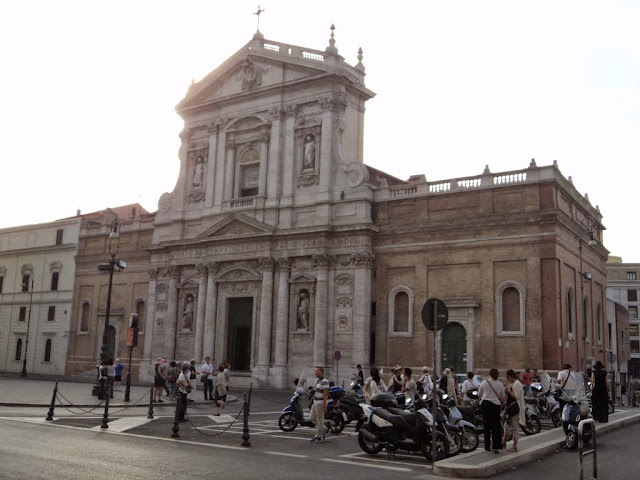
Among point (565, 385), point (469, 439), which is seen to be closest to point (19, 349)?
point (565, 385)

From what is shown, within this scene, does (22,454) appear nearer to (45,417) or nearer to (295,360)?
(45,417)

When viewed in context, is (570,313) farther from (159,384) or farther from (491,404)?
(491,404)

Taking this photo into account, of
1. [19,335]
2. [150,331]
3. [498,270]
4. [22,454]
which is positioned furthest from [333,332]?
[19,335]

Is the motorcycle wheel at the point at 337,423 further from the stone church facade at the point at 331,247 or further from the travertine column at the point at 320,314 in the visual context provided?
the travertine column at the point at 320,314

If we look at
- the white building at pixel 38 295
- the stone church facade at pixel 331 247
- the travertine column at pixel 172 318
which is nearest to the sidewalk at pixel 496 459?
the stone church facade at pixel 331 247

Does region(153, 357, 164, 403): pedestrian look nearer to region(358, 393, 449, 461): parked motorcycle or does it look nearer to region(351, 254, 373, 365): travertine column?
region(351, 254, 373, 365): travertine column

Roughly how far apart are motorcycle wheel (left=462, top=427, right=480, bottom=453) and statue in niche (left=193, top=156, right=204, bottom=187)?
33419 millimetres

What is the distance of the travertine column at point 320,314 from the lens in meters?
37.0

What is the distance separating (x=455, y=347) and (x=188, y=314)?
58.2 ft

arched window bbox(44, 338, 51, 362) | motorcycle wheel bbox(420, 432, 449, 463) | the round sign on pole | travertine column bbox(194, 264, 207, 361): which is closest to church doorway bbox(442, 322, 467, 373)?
travertine column bbox(194, 264, 207, 361)

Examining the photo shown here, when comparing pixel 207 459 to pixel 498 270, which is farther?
pixel 498 270

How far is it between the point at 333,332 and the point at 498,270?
9715 millimetres

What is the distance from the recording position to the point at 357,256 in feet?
122

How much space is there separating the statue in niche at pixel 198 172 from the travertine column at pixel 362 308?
13.8 meters
